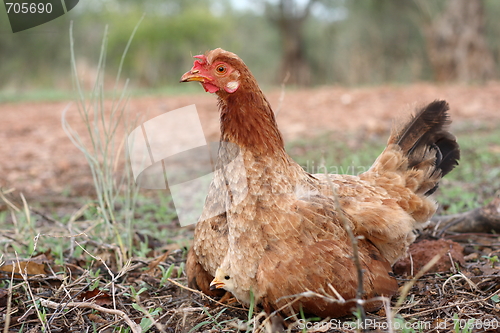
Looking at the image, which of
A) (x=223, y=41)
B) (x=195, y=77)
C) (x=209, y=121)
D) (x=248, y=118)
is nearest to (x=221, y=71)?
(x=195, y=77)

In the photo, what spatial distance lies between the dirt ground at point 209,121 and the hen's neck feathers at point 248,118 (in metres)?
2.63

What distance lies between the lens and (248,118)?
2.04 m

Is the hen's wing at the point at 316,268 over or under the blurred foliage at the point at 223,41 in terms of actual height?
under

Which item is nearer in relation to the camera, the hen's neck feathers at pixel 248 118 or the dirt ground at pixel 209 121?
the hen's neck feathers at pixel 248 118

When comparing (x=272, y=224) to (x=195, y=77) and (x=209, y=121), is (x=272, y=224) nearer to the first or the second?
(x=195, y=77)

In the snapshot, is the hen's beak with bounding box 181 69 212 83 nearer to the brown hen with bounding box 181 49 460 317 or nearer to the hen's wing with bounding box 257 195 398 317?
the brown hen with bounding box 181 49 460 317

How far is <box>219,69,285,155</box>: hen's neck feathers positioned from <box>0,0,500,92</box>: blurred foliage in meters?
14.0

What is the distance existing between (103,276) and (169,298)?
50 centimetres

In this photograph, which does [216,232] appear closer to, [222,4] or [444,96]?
[444,96]

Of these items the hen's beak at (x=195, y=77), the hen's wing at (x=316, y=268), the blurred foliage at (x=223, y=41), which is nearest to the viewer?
the hen's wing at (x=316, y=268)

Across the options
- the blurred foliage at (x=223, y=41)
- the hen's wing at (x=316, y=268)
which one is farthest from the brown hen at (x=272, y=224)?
the blurred foliage at (x=223, y=41)

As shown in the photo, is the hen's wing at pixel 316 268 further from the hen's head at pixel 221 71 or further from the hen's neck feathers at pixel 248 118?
the hen's head at pixel 221 71

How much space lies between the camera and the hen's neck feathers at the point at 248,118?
204 cm

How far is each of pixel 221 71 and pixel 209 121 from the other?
565cm
